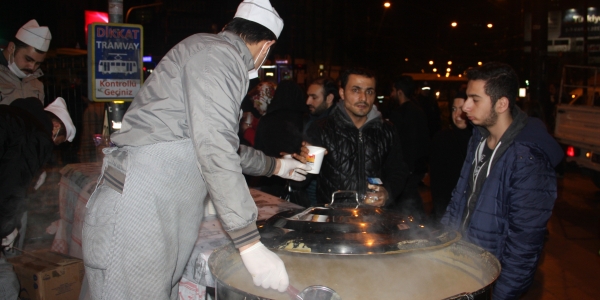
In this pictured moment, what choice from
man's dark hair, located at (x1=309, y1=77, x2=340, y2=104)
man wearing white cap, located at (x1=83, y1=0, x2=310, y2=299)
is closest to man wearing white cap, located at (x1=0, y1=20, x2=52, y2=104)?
man's dark hair, located at (x1=309, y1=77, x2=340, y2=104)

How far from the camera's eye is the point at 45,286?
3.74 metres

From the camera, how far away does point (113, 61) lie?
5.79 metres

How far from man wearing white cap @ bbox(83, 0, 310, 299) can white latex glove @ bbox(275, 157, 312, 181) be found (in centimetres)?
71

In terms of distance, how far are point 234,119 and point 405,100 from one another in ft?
17.9

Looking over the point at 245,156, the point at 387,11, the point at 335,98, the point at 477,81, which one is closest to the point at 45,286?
the point at 245,156

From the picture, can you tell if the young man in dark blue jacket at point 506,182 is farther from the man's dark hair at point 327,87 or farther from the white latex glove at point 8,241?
the white latex glove at point 8,241

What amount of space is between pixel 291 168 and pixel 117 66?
389cm

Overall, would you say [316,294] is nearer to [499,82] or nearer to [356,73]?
[499,82]

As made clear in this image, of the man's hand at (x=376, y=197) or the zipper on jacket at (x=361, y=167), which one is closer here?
the man's hand at (x=376, y=197)

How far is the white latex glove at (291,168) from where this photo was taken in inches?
110

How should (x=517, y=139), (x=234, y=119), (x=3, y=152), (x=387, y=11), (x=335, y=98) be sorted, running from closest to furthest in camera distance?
1. (x=234, y=119)
2. (x=517, y=139)
3. (x=3, y=152)
4. (x=335, y=98)
5. (x=387, y=11)

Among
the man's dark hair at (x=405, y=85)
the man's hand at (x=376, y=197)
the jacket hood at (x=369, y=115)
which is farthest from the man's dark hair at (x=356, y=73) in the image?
the man's dark hair at (x=405, y=85)

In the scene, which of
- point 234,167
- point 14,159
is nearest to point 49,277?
point 14,159

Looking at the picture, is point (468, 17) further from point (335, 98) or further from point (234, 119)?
point (234, 119)
